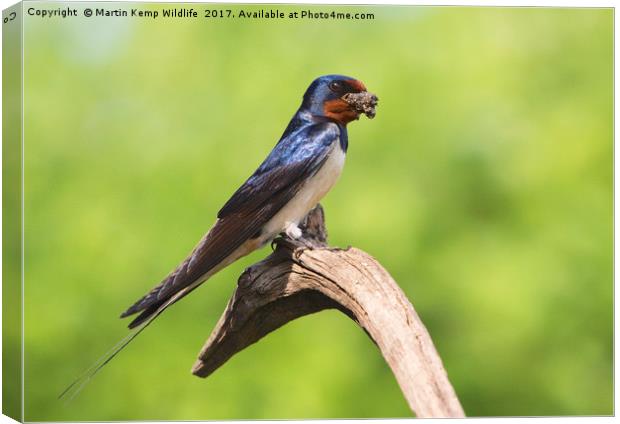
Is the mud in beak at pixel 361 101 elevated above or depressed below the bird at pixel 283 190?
above

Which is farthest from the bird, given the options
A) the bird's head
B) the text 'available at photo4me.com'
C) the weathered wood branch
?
the text 'available at photo4me.com'

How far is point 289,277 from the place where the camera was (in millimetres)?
4297

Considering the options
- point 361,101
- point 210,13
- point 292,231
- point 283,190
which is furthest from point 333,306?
point 210,13

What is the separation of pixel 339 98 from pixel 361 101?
92 millimetres

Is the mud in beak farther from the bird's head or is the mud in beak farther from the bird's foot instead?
the bird's foot

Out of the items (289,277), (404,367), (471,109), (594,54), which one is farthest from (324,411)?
(594,54)

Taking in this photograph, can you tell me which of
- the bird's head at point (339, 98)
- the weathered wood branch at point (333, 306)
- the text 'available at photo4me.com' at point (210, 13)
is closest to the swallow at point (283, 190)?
the bird's head at point (339, 98)

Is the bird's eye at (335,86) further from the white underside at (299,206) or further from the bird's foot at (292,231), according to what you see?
the bird's foot at (292,231)

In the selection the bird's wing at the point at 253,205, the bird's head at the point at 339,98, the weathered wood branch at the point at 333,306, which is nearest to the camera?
the weathered wood branch at the point at 333,306

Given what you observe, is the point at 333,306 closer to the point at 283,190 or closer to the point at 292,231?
the point at 292,231

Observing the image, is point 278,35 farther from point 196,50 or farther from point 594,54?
point 594,54

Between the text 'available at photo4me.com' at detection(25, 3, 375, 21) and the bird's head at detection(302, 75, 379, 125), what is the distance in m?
0.28

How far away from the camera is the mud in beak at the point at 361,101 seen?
4422mm

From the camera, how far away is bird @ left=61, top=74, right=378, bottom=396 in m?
4.16
